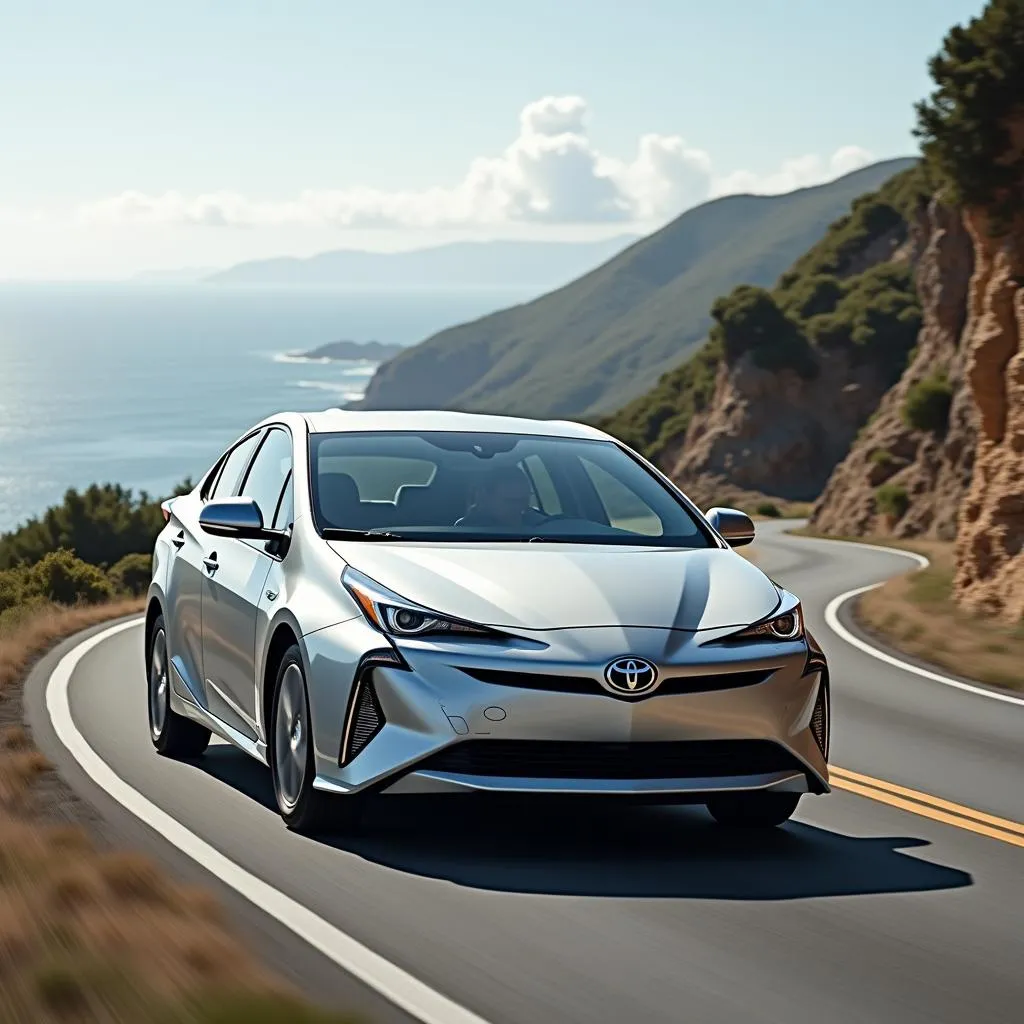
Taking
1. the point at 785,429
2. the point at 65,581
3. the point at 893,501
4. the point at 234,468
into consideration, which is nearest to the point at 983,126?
the point at 65,581

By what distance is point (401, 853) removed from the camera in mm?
7027

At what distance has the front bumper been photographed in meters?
6.67

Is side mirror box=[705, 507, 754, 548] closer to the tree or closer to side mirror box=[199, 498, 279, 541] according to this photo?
side mirror box=[199, 498, 279, 541]

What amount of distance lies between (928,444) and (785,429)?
33.7 meters

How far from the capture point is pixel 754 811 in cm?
770

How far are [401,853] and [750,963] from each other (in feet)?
5.93

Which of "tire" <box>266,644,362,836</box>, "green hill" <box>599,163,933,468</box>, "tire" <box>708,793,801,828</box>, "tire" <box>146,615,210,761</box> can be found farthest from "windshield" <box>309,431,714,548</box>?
"green hill" <box>599,163,933,468</box>

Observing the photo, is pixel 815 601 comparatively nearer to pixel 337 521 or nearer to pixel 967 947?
pixel 337 521

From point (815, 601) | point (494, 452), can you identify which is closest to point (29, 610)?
point (815, 601)

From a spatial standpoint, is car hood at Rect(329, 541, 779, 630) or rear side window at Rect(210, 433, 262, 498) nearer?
car hood at Rect(329, 541, 779, 630)

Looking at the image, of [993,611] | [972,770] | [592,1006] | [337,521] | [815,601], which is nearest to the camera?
[592,1006]

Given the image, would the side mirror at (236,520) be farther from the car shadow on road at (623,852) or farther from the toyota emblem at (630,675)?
the toyota emblem at (630,675)

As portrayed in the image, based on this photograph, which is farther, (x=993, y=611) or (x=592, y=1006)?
(x=993, y=611)

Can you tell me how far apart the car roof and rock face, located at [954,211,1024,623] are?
11.0 metres
